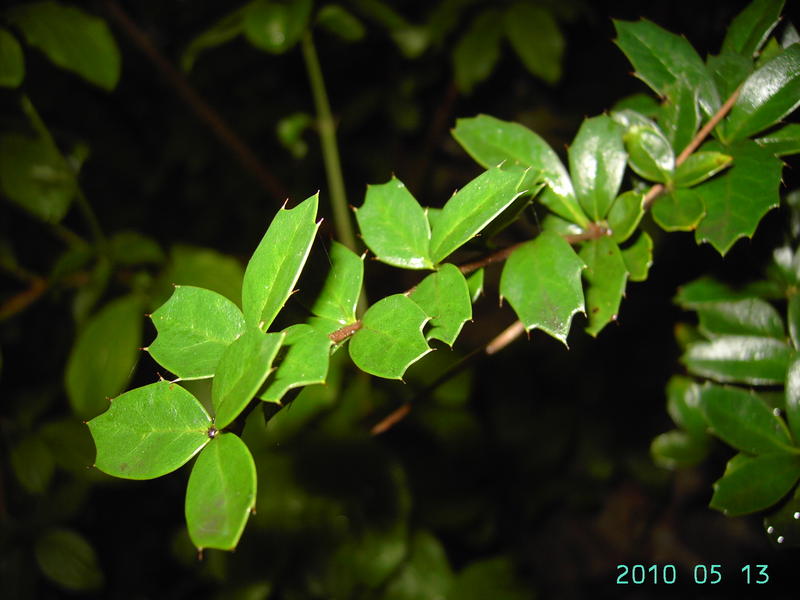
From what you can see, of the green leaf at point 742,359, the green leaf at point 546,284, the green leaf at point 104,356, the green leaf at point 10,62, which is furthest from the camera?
the green leaf at point 104,356

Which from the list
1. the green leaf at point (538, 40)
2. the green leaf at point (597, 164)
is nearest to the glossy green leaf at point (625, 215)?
the green leaf at point (597, 164)

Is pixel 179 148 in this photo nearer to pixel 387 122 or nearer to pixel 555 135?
pixel 387 122

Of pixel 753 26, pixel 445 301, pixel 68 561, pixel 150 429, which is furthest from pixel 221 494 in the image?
pixel 68 561

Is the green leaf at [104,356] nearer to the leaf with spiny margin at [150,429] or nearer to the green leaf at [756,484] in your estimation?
the leaf with spiny margin at [150,429]

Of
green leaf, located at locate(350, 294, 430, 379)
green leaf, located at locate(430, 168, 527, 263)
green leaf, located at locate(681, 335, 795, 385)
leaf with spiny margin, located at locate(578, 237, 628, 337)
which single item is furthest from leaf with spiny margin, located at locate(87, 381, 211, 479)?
green leaf, located at locate(681, 335, 795, 385)

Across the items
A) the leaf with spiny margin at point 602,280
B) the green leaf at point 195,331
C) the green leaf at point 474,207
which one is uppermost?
the green leaf at point 474,207

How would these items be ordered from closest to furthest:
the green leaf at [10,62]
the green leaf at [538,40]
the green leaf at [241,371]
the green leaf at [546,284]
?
the green leaf at [241,371]
the green leaf at [546,284]
the green leaf at [10,62]
the green leaf at [538,40]

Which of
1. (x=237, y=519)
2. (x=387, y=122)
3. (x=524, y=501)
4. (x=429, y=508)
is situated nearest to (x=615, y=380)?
(x=524, y=501)
